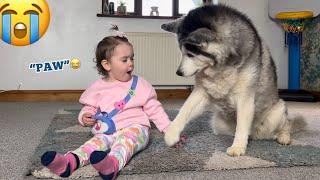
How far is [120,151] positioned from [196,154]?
30 cm

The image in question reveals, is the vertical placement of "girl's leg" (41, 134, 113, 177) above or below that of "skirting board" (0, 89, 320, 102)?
above

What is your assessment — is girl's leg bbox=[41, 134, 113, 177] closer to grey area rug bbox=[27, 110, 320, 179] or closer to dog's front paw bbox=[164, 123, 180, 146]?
grey area rug bbox=[27, 110, 320, 179]

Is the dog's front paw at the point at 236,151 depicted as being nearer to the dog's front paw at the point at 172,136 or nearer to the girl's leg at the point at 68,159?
the dog's front paw at the point at 172,136

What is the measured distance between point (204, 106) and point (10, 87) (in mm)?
2554

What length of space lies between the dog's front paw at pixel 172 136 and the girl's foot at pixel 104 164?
0.35 meters

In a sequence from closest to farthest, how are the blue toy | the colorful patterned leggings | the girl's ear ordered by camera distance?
the colorful patterned leggings
the blue toy
the girl's ear

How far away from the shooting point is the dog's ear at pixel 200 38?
1256 millimetres

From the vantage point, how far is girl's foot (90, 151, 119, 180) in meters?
1.04

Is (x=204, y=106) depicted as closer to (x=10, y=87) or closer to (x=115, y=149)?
(x=115, y=149)

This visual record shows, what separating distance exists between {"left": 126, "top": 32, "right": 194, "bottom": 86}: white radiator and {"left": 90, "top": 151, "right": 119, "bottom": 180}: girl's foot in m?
2.58

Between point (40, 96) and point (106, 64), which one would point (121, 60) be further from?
point (40, 96)

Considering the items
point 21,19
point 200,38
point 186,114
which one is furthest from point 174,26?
point 21,19

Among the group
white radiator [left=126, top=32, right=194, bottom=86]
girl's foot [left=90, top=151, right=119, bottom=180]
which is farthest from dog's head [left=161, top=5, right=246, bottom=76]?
white radiator [left=126, top=32, right=194, bottom=86]

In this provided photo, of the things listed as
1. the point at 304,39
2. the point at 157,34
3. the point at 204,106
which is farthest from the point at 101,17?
the point at 204,106
